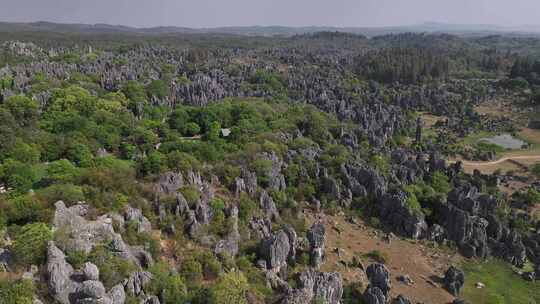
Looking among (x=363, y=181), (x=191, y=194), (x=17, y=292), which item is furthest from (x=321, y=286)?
(x=363, y=181)

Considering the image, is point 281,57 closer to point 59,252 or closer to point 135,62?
point 135,62

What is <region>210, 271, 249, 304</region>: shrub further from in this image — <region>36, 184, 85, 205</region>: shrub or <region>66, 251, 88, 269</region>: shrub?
<region>36, 184, 85, 205</region>: shrub

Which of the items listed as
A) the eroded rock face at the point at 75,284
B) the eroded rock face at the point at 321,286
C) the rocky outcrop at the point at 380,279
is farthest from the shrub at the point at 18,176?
the rocky outcrop at the point at 380,279

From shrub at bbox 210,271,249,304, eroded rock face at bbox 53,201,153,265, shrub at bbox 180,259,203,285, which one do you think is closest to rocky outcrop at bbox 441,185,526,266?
shrub at bbox 210,271,249,304

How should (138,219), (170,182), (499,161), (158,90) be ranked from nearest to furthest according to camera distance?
(138,219) < (170,182) < (499,161) < (158,90)

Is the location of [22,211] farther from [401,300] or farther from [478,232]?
[478,232]
